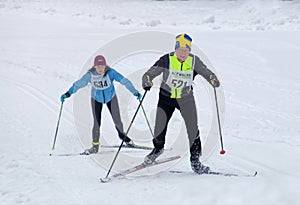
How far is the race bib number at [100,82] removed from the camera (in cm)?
654

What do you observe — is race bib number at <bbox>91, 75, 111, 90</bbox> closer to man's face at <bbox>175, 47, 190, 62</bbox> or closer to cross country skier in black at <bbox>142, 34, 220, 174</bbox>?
cross country skier in black at <bbox>142, 34, 220, 174</bbox>

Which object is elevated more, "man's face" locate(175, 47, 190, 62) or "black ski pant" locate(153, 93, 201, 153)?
"man's face" locate(175, 47, 190, 62)

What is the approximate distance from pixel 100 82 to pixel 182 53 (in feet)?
6.78

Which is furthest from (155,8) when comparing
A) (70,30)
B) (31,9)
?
(70,30)

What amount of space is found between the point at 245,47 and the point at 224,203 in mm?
13351

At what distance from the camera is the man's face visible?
510 cm

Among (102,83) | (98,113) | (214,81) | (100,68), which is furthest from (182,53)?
(98,113)

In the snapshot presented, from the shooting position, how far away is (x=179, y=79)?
17.3 ft

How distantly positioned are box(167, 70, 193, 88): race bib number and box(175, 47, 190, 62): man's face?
0.68ft

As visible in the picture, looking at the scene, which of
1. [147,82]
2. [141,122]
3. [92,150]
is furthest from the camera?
[141,122]

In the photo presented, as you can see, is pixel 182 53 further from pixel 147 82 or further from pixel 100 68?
pixel 100 68

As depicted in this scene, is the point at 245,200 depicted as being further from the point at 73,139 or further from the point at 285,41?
the point at 285,41

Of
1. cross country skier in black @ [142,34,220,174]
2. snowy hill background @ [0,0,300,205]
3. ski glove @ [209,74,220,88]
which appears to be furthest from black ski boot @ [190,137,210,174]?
ski glove @ [209,74,220,88]

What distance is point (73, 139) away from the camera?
25.2 ft
